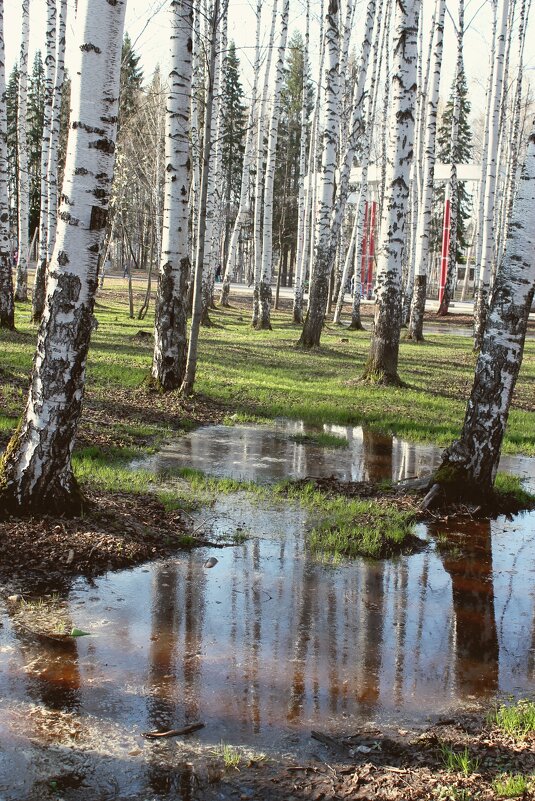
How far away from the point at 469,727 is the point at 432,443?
7.07m

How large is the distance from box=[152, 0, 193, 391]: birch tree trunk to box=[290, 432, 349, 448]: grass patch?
265cm

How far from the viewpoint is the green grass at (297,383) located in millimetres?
11648

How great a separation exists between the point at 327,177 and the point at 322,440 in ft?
33.8

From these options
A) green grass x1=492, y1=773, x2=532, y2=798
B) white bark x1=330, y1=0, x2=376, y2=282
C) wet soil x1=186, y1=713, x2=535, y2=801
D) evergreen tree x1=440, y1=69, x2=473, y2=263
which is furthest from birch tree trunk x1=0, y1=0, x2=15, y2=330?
evergreen tree x1=440, y1=69, x2=473, y2=263

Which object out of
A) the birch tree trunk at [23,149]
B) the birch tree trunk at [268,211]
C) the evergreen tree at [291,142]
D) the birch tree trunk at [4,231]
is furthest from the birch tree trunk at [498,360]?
the evergreen tree at [291,142]

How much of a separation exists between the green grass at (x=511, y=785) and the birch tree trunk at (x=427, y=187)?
76.0 ft

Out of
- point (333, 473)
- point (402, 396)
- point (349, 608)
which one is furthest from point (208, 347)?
point (349, 608)

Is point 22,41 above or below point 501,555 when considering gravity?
above

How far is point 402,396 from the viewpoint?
549 inches

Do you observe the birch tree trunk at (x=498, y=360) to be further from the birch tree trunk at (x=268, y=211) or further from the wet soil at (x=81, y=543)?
the birch tree trunk at (x=268, y=211)

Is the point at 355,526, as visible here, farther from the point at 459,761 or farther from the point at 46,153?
the point at 46,153

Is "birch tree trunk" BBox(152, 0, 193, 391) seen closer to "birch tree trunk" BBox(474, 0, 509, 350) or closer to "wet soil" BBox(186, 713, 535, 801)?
"wet soil" BBox(186, 713, 535, 801)

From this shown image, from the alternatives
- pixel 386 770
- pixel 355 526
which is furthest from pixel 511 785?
pixel 355 526

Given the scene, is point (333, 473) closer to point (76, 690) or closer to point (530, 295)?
point (530, 295)
